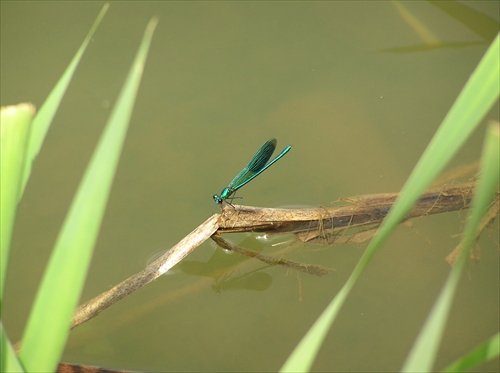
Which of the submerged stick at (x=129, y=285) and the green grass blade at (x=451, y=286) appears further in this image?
the submerged stick at (x=129, y=285)

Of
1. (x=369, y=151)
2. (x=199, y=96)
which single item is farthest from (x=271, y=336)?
(x=199, y=96)

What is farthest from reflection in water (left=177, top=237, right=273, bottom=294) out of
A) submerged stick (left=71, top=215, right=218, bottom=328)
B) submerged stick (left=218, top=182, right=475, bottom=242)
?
submerged stick (left=71, top=215, right=218, bottom=328)

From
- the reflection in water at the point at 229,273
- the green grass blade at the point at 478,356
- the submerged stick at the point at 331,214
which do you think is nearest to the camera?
the green grass blade at the point at 478,356

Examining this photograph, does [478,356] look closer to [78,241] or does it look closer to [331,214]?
[78,241]

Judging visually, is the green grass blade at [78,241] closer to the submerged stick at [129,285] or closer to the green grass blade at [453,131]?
the green grass blade at [453,131]

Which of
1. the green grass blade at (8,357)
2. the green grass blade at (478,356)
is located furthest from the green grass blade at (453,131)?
the green grass blade at (8,357)

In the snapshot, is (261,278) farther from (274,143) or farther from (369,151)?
(369,151)

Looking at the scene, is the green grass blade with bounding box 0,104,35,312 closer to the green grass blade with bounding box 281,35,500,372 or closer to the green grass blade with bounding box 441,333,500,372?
the green grass blade with bounding box 281,35,500,372
